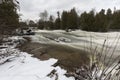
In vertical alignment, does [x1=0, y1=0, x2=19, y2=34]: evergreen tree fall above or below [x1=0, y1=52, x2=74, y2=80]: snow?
above

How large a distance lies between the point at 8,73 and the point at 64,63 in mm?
2766

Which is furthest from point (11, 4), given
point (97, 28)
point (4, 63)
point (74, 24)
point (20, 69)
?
point (74, 24)

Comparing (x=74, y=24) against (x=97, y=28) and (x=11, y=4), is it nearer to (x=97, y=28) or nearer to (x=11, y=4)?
(x=97, y=28)

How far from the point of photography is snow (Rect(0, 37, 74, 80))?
6.68 metres

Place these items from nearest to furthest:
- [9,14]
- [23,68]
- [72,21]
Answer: [23,68], [9,14], [72,21]

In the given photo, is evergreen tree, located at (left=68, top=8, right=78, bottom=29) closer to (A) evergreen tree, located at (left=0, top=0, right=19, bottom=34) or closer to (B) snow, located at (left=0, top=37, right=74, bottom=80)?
(A) evergreen tree, located at (left=0, top=0, right=19, bottom=34)

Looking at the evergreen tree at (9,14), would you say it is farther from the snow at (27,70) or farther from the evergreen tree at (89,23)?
the evergreen tree at (89,23)

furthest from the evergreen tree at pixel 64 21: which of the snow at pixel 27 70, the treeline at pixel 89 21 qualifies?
the snow at pixel 27 70

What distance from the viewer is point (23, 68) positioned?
25.3 ft

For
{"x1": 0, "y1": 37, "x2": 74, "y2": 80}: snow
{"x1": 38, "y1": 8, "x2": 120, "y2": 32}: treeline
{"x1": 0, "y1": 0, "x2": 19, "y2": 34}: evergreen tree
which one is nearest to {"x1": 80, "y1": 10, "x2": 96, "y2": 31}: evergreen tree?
{"x1": 38, "y1": 8, "x2": 120, "y2": 32}: treeline

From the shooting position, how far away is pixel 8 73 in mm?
7062

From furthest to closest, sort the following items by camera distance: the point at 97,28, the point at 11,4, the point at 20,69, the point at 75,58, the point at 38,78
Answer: the point at 97,28 → the point at 11,4 → the point at 75,58 → the point at 20,69 → the point at 38,78

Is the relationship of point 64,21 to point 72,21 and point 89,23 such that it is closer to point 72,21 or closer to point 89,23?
point 72,21

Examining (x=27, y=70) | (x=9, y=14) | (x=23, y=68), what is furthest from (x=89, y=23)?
(x=27, y=70)
